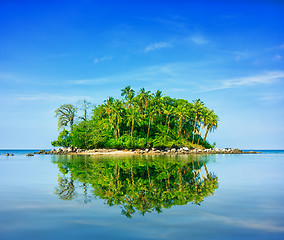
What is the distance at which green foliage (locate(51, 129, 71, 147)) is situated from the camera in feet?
233

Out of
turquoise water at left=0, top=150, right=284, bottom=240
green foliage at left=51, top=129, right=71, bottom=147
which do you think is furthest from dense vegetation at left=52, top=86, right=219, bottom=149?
turquoise water at left=0, top=150, right=284, bottom=240

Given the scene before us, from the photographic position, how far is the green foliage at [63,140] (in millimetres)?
71062

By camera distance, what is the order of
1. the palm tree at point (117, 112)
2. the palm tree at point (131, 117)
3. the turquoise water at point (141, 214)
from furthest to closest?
1. the palm tree at point (131, 117)
2. the palm tree at point (117, 112)
3. the turquoise water at point (141, 214)

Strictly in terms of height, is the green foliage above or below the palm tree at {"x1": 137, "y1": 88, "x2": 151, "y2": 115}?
below

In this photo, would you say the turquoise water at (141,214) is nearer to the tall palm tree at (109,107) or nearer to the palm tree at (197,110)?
the tall palm tree at (109,107)

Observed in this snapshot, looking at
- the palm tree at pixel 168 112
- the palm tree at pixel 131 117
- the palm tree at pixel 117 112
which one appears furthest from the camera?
the palm tree at pixel 168 112

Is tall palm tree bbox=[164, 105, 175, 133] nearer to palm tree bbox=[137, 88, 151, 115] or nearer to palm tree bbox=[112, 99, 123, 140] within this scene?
palm tree bbox=[137, 88, 151, 115]

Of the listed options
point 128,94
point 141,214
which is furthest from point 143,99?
point 141,214

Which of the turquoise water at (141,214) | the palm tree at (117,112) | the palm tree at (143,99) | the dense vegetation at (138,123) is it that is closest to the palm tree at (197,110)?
the dense vegetation at (138,123)

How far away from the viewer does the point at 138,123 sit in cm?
6769

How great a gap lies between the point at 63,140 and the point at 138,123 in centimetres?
2212

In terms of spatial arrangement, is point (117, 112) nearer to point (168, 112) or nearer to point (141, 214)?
point (168, 112)

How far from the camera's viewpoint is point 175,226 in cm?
521

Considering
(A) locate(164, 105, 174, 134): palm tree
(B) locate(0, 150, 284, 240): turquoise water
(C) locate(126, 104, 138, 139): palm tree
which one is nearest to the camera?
(B) locate(0, 150, 284, 240): turquoise water
